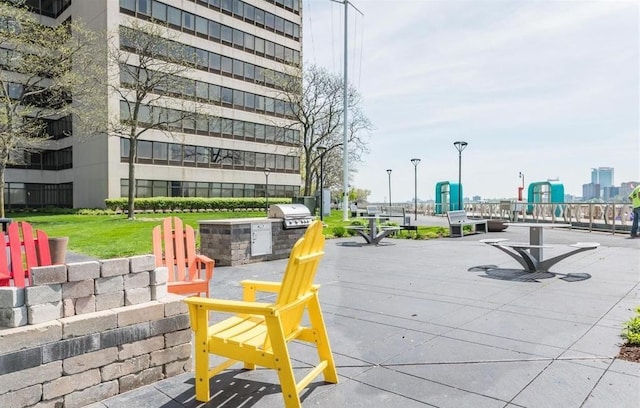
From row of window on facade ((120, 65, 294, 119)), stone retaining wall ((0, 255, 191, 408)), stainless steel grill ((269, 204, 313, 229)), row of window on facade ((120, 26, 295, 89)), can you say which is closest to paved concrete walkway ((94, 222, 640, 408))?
stone retaining wall ((0, 255, 191, 408))

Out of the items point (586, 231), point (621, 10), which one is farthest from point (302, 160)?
point (621, 10)

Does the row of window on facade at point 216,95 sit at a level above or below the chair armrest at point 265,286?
above

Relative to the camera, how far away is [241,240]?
30.5 ft

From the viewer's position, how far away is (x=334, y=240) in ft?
47.4

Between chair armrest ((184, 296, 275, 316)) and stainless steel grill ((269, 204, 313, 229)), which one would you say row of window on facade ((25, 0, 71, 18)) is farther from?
chair armrest ((184, 296, 275, 316))

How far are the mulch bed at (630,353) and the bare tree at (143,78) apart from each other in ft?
82.9

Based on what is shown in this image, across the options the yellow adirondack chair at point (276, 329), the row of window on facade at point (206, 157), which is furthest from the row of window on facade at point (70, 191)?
the yellow adirondack chair at point (276, 329)

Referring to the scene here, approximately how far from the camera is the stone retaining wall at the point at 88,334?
263 cm

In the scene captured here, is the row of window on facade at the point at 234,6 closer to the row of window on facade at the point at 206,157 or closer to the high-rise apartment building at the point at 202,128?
the high-rise apartment building at the point at 202,128

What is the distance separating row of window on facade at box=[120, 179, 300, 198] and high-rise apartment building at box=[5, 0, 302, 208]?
0.28 ft

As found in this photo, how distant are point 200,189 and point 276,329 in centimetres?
3745

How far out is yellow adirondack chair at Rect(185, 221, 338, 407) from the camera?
105 inches

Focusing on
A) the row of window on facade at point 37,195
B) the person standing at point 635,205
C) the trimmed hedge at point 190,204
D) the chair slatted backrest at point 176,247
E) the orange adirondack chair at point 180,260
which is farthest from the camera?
the row of window on facade at point 37,195

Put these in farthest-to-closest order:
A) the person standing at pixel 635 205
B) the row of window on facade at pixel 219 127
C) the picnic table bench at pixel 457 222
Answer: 1. the row of window on facade at pixel 219 127
2. the picnic table bench at pixel 457 222
3. the person standing at pixel 635 205
